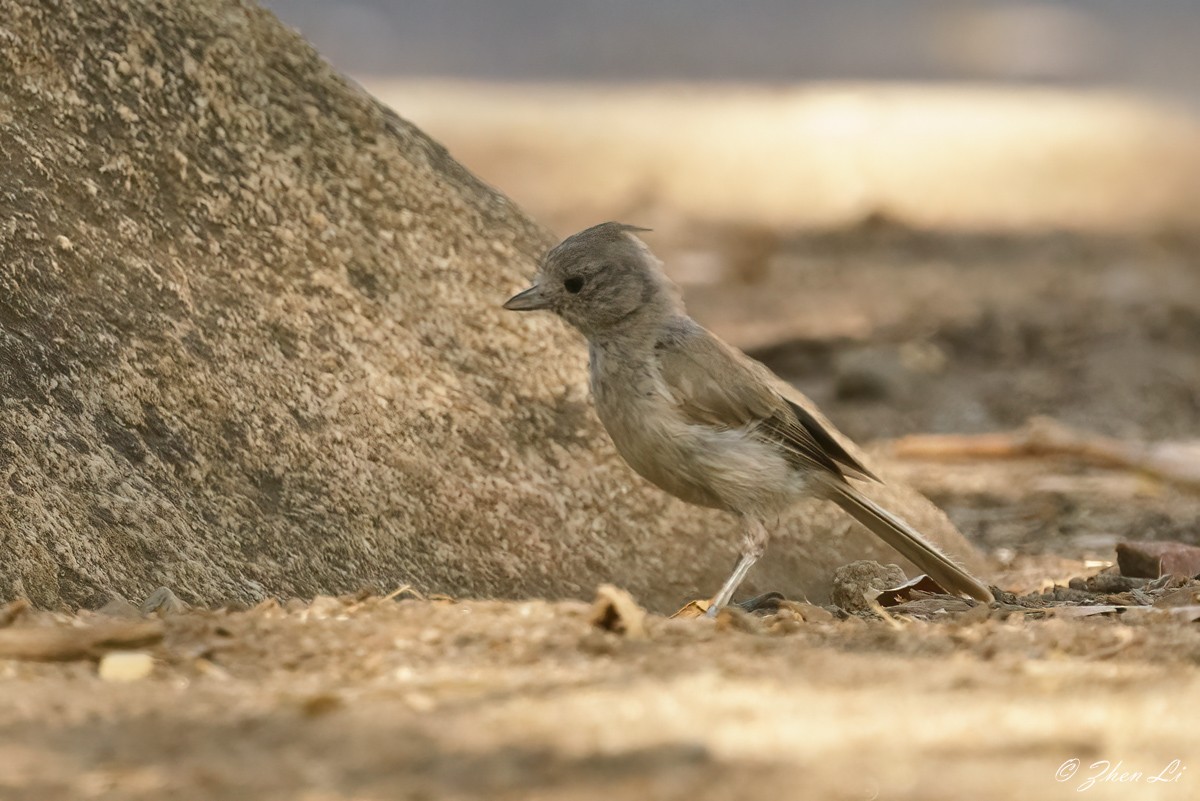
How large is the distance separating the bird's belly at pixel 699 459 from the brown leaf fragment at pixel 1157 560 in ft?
3.97

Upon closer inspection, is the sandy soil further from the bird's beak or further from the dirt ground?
the bird's beak

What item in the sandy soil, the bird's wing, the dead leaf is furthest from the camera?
the bird's wing

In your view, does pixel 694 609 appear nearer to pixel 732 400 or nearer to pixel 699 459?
pixel 699 459

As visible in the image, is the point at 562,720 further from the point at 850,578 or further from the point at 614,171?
the point at 614,171

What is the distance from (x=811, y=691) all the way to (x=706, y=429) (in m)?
1.78

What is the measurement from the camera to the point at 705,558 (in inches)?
203

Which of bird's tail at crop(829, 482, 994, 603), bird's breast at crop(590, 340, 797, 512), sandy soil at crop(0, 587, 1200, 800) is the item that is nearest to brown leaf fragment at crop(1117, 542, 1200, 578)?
bird's tail at crop(829, 482, 994, 603)

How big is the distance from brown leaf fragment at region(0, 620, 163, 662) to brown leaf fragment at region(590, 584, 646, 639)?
963 millimetres

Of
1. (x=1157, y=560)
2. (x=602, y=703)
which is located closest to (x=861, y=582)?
(x=1157, y=560)

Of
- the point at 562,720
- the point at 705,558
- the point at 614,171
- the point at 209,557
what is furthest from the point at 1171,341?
the point at 562,720

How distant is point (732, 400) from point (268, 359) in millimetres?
1399

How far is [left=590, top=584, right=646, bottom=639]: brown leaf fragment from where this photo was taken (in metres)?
3.51

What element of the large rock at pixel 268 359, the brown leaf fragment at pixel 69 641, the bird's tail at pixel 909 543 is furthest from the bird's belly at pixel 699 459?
the brown leaf fragment at pixel 69 641

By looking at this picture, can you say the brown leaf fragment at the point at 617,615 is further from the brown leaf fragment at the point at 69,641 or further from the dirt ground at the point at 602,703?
the brown leaf fragment at the point at 69,641
